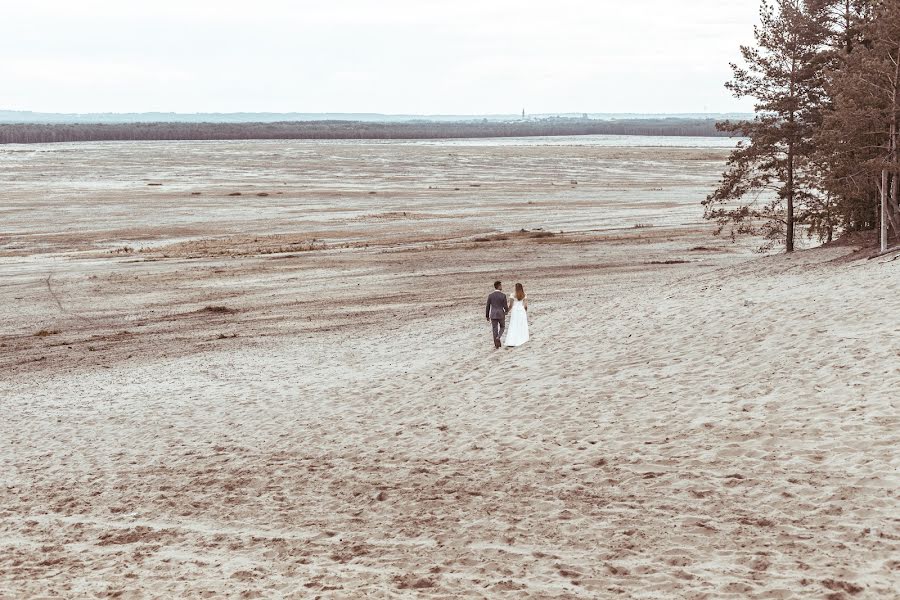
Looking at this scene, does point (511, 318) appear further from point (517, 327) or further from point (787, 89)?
point (787, 89)

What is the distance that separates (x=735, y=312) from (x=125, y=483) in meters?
13.7

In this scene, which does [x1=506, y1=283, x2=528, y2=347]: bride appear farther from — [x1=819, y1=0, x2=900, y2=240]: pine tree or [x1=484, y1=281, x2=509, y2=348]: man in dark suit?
[x1=819, y1=0, x2=900, y2=240]: pine tree

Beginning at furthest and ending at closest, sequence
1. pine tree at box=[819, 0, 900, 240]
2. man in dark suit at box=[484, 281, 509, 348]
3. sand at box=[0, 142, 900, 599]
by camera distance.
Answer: pine tree at box=[819, 0, 900, 240] < man in dark suit at box=[484, 281, 509, 348] < sand at box=[0, 142, 900, 599]

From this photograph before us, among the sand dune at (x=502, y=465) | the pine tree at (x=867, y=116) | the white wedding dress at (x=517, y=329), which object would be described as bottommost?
the sand dune at (x=502, y=465)

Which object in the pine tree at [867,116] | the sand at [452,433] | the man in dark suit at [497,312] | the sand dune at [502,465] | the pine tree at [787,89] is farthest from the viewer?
the pine tree at [787,89]

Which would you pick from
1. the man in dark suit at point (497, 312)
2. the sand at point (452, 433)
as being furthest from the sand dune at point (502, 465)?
the man in dark suit at point (497, 312)

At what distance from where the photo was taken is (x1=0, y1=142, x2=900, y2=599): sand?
10758 mm

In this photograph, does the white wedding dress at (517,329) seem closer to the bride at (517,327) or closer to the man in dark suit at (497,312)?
the bride at (517,327)

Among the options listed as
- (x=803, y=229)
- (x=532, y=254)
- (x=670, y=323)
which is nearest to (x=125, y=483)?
(x=670, y=323)

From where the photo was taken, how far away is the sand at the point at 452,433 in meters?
10.8

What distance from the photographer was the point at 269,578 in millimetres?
10938

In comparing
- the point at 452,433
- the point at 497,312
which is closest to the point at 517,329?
the point at 497,312

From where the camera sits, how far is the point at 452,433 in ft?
53.1

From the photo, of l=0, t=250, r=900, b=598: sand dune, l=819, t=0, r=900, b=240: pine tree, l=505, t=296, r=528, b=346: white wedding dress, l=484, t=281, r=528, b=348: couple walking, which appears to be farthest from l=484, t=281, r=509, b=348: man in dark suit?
l=819, t=0, r=900, b=240: pine tree
